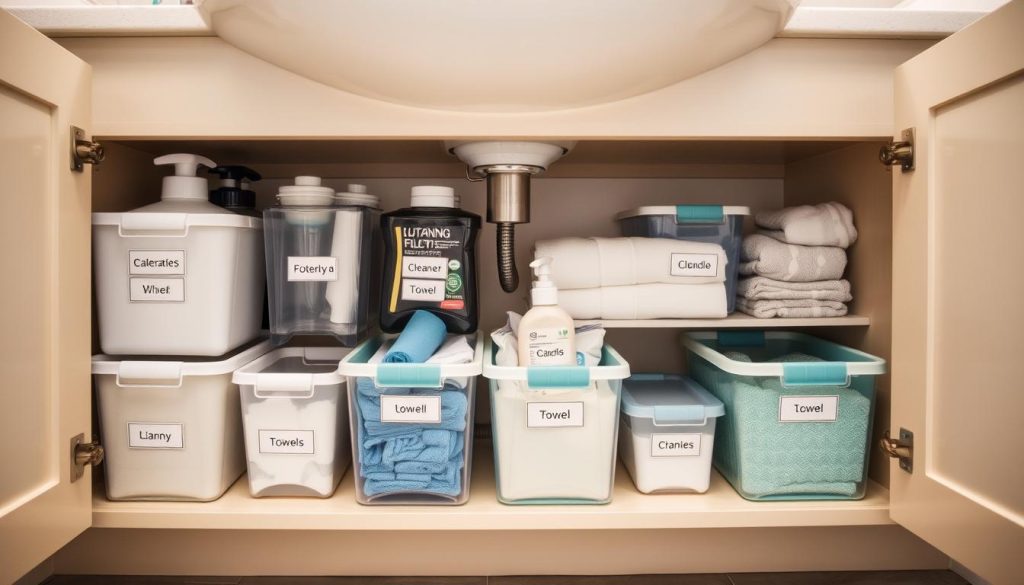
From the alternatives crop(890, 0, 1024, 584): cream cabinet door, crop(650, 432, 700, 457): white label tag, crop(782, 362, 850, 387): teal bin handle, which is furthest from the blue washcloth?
crop(890, 0, 1024, 584): cream cabinet door

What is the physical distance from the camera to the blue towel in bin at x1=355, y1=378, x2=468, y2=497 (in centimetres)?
79

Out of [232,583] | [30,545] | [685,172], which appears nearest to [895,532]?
[685,172]

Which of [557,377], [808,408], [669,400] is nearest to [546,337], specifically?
[557,377]

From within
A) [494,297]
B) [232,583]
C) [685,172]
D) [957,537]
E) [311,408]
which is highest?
[685,172]

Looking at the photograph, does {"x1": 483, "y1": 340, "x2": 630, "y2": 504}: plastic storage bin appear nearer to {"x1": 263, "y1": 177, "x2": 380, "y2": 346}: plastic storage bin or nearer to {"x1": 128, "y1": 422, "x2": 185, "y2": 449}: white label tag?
{"x1": 263, "y1": 177, "x2": 380, "y2": 346}: plastic storage bin

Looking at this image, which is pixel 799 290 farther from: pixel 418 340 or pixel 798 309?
pixel 418 340

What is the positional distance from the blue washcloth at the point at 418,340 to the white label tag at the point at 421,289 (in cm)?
2

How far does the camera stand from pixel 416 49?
68 centimetres

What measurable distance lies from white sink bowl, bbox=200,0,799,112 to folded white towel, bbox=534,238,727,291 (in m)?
0.25

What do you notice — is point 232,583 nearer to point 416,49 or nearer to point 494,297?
point 494,297

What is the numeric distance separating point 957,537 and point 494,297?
78 cm

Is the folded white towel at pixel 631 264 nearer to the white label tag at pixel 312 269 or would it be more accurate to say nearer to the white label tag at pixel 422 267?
the white label tag at pixel 422 267

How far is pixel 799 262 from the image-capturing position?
3.06 feet

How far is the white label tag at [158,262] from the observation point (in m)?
0.79
